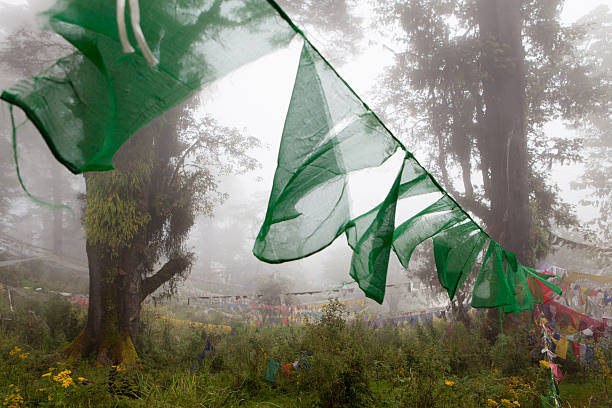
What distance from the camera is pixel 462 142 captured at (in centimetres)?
943

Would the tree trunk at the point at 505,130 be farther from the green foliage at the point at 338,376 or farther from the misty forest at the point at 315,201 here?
the green foliage at the point at 338,376

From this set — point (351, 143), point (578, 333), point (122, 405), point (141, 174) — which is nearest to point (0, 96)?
point (351, 143)

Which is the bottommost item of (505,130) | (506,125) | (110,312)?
(110,312)

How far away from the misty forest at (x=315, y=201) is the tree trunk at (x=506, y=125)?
46 millimetres

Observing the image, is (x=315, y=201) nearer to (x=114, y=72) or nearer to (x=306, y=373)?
(x=114, y=72)

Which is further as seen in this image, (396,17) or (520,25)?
(396,17)

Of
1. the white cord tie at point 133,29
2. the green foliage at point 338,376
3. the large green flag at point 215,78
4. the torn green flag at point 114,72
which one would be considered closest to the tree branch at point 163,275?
the green foliage at point 338,376

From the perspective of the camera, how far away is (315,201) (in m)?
1.62

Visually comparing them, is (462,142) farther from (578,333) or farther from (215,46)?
(215,46)

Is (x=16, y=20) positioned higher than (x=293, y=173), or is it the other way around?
(x=16, y=20)

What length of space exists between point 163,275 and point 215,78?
7.57 m

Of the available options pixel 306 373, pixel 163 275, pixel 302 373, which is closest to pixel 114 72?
pixel 306 373

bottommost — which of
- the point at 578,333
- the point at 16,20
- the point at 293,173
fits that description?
the point at 578,333

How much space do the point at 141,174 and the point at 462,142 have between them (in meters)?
8.52
